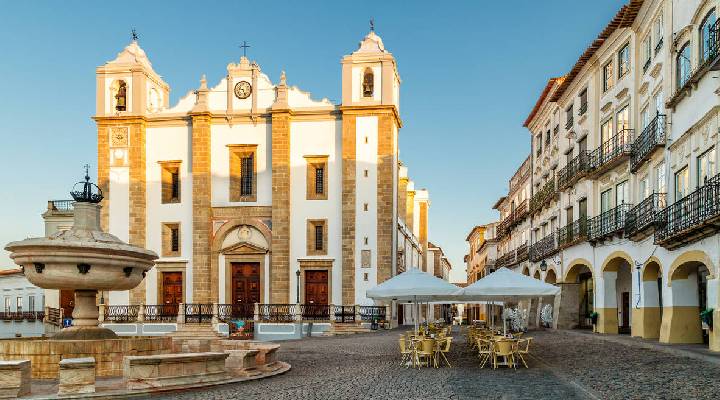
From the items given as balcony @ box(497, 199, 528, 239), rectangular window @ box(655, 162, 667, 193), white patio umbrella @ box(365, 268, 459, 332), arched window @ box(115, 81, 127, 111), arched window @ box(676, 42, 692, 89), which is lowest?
white patio umbrella @ box(365, 268, 459, 332)

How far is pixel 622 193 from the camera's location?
2659 centimetres

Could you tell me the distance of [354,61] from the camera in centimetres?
3922

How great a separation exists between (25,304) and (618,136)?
46360mm

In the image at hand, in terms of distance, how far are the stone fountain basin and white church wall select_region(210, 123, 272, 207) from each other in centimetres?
2324

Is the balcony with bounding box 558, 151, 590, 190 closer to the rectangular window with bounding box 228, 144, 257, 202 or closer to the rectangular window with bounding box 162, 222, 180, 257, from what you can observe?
the rectangular window with bounding box 228, 144, 257, 202

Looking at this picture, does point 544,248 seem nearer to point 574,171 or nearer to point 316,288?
point 574,171

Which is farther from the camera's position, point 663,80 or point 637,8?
point 637,8

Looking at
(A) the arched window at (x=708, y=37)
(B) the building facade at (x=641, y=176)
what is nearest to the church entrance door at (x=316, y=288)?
(B) the building facade at (x=641, y=176)

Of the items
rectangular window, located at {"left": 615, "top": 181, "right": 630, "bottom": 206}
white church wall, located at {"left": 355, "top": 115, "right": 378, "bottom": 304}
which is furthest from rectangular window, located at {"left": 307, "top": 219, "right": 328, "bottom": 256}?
rectangular window, located at {"left": 615, "top": 181, "right": 630, "bottom": 206}

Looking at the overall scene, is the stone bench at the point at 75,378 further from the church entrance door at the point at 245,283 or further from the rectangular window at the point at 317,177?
the rectangular window at the point at 317,177

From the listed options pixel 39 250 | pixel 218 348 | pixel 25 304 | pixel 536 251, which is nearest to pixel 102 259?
pixel 39 250

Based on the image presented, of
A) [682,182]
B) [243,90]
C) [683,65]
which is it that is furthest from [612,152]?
[243,90]

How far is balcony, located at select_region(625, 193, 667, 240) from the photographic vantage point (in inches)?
859

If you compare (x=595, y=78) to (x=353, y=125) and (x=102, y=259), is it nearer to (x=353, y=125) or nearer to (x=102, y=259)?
(x=353, y=125)
